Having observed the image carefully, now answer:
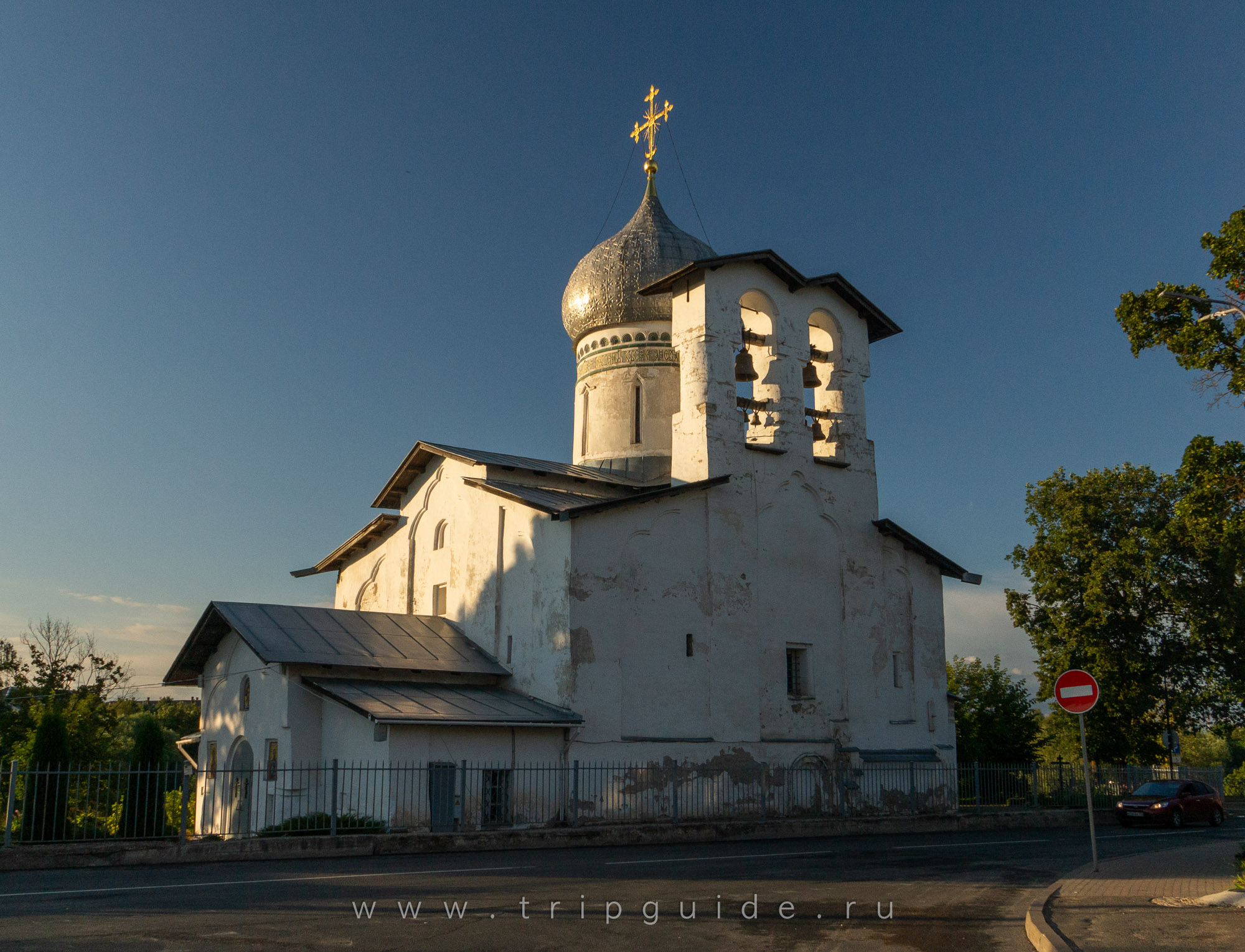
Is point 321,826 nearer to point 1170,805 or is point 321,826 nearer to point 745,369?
point 745,369

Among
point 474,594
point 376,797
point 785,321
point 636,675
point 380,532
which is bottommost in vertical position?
point 376,797

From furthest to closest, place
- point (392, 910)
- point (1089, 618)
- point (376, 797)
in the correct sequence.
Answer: point (1089, 618) < point (376, 797) < point (392, 910)

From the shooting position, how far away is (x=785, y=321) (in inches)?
956

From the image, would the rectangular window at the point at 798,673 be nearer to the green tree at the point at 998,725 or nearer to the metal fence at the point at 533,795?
the metal fence at the point at 533,795

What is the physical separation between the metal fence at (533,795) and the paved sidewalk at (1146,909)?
24.0 ft

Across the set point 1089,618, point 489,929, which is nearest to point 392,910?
point 489,929

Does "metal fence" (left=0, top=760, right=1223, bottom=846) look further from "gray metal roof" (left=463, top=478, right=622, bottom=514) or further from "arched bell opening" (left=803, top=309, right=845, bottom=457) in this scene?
"arched bell opening" (left=803, top=309, right=845, bottom=457)

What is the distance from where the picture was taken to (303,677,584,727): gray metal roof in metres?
18.0

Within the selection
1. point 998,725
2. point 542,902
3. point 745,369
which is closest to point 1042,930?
point 542,902

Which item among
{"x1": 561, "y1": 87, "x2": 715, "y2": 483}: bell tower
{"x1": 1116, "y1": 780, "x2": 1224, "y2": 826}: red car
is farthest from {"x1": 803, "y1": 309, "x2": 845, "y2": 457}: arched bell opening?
{"x1": 1116, "y1": 780, "x2": 1224, "y2": 826}: red car

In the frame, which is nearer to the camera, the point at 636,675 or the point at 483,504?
the point at 636,675

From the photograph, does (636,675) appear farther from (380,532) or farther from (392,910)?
(392,910)

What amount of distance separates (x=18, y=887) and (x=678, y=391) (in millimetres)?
19447

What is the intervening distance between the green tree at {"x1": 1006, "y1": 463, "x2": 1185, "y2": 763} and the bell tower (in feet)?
41.5
